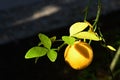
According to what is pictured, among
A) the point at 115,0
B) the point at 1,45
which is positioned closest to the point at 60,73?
the point at 1,45

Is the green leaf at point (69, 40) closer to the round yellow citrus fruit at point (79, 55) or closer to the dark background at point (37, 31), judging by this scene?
the round yellow citrus fruit at point (79, 55)

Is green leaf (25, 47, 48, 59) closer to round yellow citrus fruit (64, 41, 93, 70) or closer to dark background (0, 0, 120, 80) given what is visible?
round yellow citrus fruit (64, 41, 93, 70)

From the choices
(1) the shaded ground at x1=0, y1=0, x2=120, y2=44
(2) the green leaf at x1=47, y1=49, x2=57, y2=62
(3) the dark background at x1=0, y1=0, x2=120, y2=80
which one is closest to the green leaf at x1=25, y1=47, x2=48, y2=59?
(2) the green leaf at x1=47, y1=49, x2=57, y2=62

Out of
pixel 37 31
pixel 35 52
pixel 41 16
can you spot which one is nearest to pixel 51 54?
pixel 35 52

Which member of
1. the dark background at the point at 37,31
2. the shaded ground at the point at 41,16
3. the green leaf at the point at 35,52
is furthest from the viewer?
the shaded ground at the point at 41,16

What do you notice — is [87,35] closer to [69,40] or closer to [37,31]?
[69,40]

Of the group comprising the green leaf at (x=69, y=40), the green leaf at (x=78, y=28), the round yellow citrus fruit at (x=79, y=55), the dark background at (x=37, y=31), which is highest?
the green leaf at (x=78, y=28)

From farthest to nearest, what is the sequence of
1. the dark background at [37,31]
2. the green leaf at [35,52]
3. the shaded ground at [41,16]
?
the shaded ground at [41,16] → the dark background at [37,31] → the green leaf at [35,52]

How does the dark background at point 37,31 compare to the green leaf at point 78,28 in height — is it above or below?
below

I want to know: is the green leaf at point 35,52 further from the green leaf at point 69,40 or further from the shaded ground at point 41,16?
the shaded ground at point 41,16

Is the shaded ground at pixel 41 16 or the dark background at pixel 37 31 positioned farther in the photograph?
the shaded ground at pixel 41 16

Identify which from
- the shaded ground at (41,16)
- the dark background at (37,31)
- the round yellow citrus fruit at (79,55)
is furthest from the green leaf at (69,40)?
the shaded ground at (41,16)

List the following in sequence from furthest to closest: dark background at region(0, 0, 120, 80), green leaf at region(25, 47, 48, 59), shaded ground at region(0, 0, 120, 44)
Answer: shaded ground at region(0, 0, 120, 44), dark background at region(0, 0, 120, 80), green leaf at region(25, 47, 48, 59)

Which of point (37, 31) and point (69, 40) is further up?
point (69, 40)
